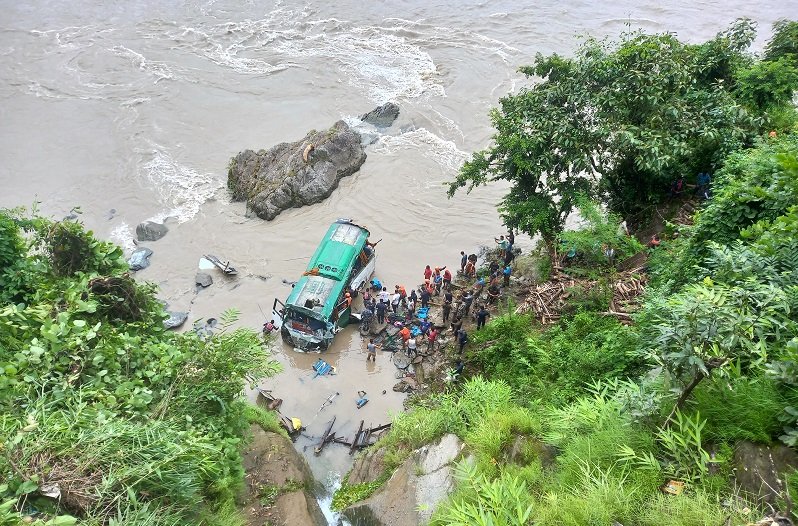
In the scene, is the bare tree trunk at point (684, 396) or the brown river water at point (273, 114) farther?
the brown river water at point (273, 114)

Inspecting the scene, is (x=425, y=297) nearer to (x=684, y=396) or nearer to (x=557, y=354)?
(x=557, y=354)

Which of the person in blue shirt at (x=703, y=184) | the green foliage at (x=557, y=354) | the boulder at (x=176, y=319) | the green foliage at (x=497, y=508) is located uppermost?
the person in blue shirt at (x=703, y=184)

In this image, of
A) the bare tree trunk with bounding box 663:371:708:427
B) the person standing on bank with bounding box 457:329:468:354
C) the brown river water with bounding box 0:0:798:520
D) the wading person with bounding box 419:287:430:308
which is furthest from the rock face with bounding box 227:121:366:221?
the bare tree trunk with bounding box 663:371:708:427

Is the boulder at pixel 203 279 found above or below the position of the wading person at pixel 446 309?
below

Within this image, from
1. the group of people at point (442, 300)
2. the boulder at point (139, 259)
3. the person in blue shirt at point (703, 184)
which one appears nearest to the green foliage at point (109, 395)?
the group of people at point (442, 300)

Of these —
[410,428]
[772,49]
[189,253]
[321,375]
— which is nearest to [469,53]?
[772,49]

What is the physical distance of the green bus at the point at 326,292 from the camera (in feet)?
48.6

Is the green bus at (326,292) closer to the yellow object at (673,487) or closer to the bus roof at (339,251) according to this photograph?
the bus roof at (339,251)

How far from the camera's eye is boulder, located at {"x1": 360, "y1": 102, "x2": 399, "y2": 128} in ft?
83.3

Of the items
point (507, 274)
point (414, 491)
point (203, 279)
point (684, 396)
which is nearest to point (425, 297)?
point (507, 274)

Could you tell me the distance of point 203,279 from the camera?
58.7 feet

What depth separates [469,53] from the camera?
3103 centimetres

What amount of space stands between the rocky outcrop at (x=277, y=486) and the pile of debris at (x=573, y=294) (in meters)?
6.70

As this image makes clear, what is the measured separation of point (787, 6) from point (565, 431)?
4184 cm
